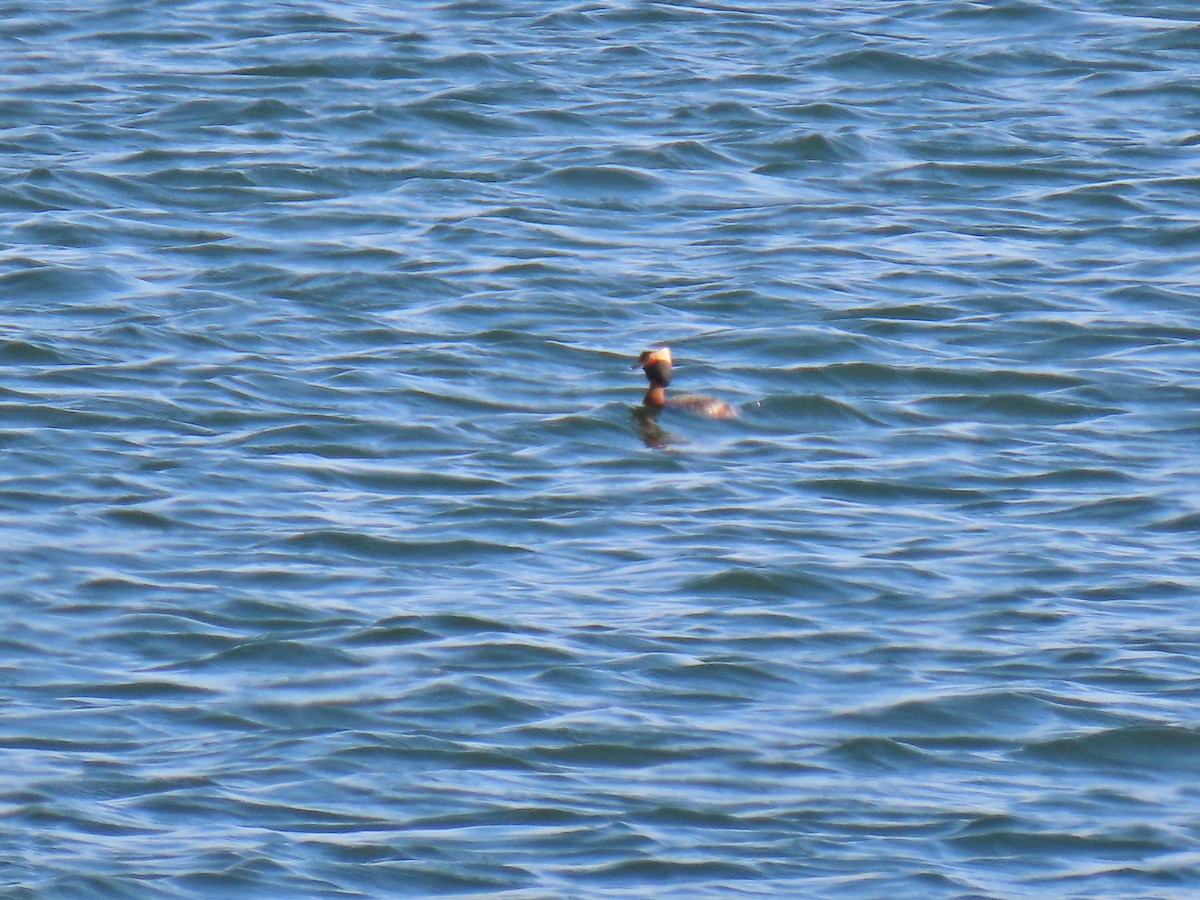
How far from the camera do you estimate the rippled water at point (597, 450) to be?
8305 mm

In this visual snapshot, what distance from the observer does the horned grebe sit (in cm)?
1240

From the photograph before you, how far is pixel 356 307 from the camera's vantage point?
14234 millimetres

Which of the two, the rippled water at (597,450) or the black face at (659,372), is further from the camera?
the black face at (659,372)

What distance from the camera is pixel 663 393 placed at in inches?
493

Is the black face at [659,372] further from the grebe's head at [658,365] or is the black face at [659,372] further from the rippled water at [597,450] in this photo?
the rippled water at [597,450]

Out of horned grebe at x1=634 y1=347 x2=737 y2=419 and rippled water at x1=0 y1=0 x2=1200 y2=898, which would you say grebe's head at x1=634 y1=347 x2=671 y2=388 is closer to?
horned grebe at x1=634 y1=347 x2=737 y2=419

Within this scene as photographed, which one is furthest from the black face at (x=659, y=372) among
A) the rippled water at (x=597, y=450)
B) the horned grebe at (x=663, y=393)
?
the rippled water at (x=597, y=450)

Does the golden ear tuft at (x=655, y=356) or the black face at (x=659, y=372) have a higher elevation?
the golden ear tuft at (x=655, y=356)

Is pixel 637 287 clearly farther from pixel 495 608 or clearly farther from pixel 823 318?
pixel 495 608

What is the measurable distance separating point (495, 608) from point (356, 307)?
4.49m

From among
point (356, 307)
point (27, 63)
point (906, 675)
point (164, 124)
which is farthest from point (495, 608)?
point (27, 63)

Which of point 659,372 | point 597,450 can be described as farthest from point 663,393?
point 597,450

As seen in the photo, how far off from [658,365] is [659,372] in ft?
0.17

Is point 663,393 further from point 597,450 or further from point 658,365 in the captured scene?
point 597,450
